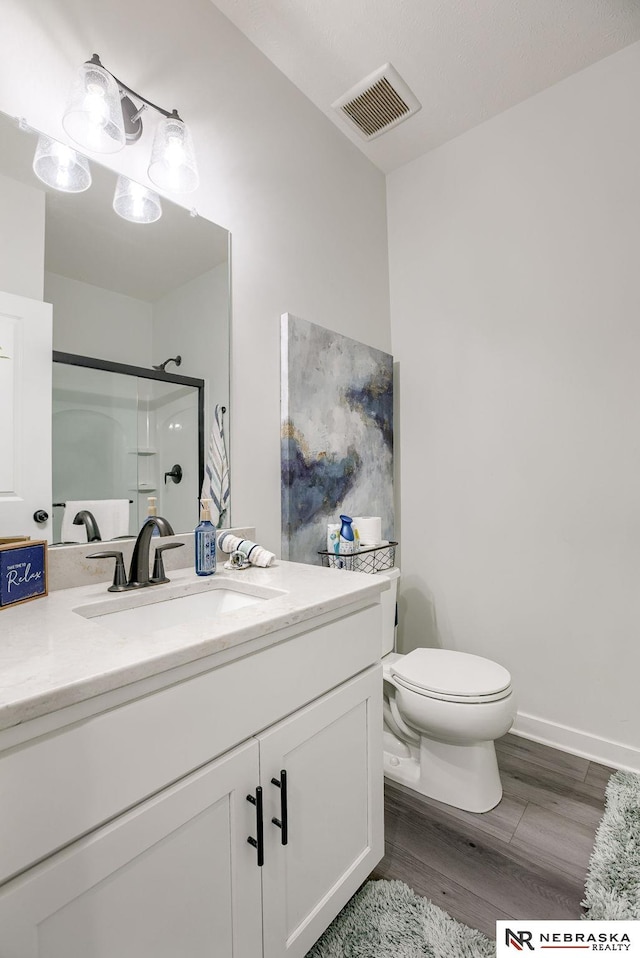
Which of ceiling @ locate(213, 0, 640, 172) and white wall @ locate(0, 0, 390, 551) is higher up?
ceiling @ locate(213, 0, 640, 172)

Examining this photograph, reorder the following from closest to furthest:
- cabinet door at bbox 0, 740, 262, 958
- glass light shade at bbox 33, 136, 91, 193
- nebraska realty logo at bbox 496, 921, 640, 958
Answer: cabinet door at bbox 0, 740, 262, 958 → nebraska realty logo at bbox 496, 921, 640, 958 → glass light shade at bbox 33, 136, 91, 193

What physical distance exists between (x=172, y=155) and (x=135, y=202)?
175 millimetres

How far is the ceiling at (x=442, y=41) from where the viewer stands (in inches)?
63.9

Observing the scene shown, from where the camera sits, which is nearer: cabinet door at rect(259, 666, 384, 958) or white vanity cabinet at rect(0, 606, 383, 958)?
white vanity cabinet at rect(0, 606, 383, 958)

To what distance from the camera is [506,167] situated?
6.75 ft

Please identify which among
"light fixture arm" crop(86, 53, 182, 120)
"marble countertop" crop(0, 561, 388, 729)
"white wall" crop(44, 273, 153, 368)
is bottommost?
"marble countertop" crop(0, 561, 388, 729)

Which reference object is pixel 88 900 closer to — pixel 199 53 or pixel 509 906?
pixel 509 906

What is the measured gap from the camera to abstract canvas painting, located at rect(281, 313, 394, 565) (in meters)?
1.76

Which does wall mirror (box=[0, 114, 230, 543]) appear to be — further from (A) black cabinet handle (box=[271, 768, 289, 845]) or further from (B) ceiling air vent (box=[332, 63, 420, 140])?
(B) ceiling air vent (box=[332, 63, 420, 140])

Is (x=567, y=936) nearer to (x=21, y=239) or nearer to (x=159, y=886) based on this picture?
(x=159, y=886)

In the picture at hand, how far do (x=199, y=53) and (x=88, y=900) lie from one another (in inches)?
86.4

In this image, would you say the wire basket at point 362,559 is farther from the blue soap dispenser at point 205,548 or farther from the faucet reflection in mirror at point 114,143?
the faucet reflection in mirror at point 114,143

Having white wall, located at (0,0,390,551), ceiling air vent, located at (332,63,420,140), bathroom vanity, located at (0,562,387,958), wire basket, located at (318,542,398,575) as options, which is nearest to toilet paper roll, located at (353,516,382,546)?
wire basket, located at (318,542,398,575)

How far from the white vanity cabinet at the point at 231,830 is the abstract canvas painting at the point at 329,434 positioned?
2.24ft
